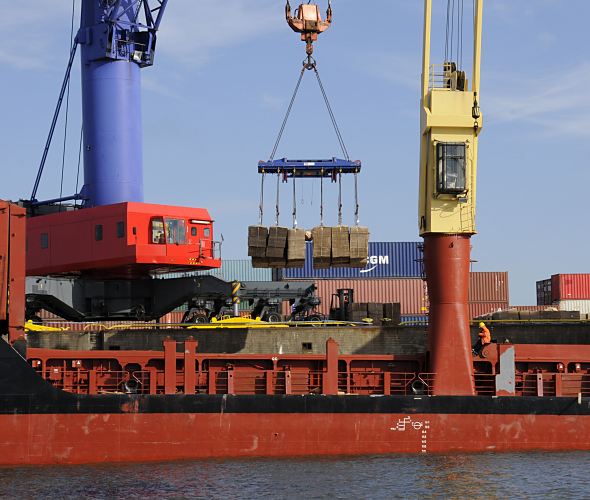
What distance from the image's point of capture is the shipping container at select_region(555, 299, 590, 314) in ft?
204

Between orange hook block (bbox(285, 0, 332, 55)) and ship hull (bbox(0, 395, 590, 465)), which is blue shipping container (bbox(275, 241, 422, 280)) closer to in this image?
orange hook block (bbox(285, 0, 332, 55))

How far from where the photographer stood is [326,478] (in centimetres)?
2456

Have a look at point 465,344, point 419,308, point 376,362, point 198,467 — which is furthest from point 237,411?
point 419,308

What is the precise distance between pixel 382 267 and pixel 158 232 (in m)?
31.9

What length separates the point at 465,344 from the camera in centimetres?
2822

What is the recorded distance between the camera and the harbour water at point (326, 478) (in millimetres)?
23078

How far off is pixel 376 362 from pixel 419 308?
106 feet

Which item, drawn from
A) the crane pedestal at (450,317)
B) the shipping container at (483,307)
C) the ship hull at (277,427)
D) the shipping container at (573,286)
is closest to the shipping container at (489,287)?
the shipping container at (483,307)

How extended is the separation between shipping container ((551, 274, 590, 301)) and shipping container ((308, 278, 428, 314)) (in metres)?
8.55

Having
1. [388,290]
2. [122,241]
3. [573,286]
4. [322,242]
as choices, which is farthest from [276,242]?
[573,286]

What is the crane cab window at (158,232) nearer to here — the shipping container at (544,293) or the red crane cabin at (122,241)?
the red crane cabin at (122,241)

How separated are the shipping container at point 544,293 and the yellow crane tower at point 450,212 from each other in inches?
1517

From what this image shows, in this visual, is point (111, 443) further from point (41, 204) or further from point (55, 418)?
point (41, 204)

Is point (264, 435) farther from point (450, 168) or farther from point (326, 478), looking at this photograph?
point (450, 168)
